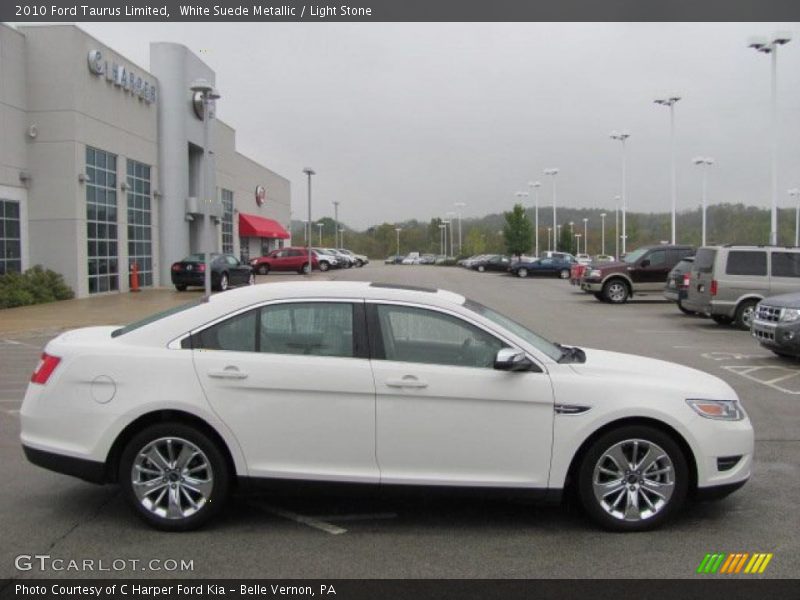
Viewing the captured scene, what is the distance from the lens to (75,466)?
4.96m

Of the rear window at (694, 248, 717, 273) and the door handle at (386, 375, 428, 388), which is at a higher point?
the rear window at (694, 248, 717, 273)

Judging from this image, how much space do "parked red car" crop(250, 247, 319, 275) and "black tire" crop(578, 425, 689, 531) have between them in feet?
150

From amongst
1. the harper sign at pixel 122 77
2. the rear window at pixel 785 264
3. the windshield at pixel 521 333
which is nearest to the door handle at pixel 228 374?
the windshield at pixel 521 333

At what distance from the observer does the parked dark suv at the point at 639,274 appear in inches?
1044

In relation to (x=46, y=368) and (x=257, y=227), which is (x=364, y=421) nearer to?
(x=46, y=368)

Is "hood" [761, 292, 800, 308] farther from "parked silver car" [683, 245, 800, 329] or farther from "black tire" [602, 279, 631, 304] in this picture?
"black tire" [602, 279, 631, 304]

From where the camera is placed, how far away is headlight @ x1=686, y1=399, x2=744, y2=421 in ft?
16.5

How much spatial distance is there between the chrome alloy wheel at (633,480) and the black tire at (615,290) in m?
22.5

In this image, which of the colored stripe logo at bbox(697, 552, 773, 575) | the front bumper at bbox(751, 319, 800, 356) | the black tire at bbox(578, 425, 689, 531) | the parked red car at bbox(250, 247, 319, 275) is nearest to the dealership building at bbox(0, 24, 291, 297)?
the parked red car at bbox(250, 247, 319, 275)

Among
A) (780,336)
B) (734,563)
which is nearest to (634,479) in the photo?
(734,563)

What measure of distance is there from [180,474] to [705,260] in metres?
15.8

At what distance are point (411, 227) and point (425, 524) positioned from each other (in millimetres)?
149093
